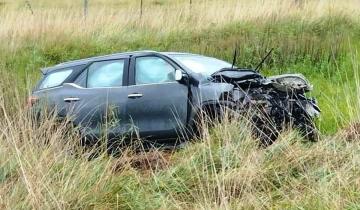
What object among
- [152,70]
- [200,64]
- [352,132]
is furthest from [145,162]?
[200,64]

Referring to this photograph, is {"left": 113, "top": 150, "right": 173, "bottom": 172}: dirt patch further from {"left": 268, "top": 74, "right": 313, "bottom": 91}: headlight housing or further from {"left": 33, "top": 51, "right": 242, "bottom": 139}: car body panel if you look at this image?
{"left": 268, "top": 74, "right": 313, "bottom": 91}: headlight housing

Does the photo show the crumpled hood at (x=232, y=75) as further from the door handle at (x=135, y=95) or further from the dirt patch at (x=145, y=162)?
the dirt patch at (x=145, y=162)

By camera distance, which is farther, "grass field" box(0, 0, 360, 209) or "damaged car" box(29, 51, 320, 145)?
"damaged car" box(29, 51, 320, 145)

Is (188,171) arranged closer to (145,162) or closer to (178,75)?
(145,162)

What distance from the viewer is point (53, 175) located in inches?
233

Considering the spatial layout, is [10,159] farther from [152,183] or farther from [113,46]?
[113,46]

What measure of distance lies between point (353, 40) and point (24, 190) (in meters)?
12.3

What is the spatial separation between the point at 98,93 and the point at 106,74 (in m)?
0.43

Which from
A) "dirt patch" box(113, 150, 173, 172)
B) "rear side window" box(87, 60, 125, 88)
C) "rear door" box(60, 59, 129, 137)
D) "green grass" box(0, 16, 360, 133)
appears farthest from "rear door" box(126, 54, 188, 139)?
"green grass" box(0, 16, 360, 133)

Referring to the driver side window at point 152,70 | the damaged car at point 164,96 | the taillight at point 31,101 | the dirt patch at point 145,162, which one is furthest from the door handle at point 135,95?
the dirt patch at point 145,162

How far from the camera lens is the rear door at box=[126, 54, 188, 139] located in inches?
362

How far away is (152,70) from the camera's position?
9.87m

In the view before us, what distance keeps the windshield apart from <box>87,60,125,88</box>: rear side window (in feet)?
2.63

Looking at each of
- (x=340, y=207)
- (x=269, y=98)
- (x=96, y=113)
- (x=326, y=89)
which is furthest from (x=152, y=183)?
(x=326, y=89)
